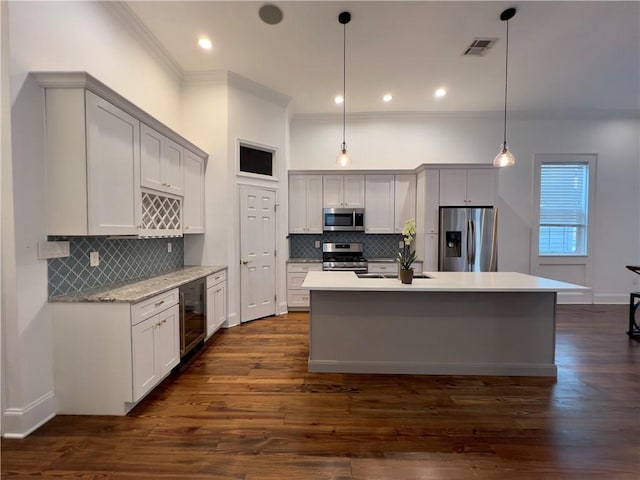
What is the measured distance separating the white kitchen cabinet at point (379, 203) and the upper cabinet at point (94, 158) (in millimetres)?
3470

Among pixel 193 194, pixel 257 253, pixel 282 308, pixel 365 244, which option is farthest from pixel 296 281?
pixel 193 194

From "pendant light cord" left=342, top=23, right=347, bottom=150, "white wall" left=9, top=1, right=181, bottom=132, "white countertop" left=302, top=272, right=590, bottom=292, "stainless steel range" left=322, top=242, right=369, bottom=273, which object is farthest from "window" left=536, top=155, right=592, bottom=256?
"white wall" left=9, top=1, right=181, bottom=132

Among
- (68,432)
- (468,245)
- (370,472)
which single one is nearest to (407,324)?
(370,472)

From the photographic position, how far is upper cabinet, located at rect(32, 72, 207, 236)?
6.81 feet

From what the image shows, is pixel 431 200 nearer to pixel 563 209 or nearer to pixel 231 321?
pixel 563 209

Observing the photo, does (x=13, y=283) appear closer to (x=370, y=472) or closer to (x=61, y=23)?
(x=61, y=23)

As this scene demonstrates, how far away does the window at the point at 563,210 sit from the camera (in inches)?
217

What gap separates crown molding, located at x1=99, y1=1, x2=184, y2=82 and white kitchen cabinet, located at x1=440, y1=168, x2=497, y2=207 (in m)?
4.19

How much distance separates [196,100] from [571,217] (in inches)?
266

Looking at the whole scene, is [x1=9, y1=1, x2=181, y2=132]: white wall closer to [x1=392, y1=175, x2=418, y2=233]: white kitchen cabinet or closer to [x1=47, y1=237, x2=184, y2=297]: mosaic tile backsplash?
[x1=47, y1=237, x2=184, y2=297]: mosaic tile backsplash

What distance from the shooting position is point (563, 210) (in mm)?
5523

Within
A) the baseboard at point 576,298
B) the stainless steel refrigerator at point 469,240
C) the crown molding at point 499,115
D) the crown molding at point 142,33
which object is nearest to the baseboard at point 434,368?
the stainless steel refrigerator at point 469,240

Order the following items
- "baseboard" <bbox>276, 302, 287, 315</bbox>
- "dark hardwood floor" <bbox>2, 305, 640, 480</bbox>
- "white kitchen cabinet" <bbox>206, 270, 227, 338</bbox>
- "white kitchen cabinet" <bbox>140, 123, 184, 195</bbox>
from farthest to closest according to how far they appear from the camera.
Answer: "baseboard" <bbox>276, 302, 287, 315</bbox> < "white kitchen cabinet" <bbox>206, 270, 227, 338</bbox> < "white kitchen cabinet" <bbox>140, 123, 184, 195</bbox> < "dark hardwood floor" <bbox>2, 305, 640, 480</bbox>

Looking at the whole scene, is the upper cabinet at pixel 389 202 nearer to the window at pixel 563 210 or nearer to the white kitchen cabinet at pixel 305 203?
the white kitchen cabinet at pixel 305 203
